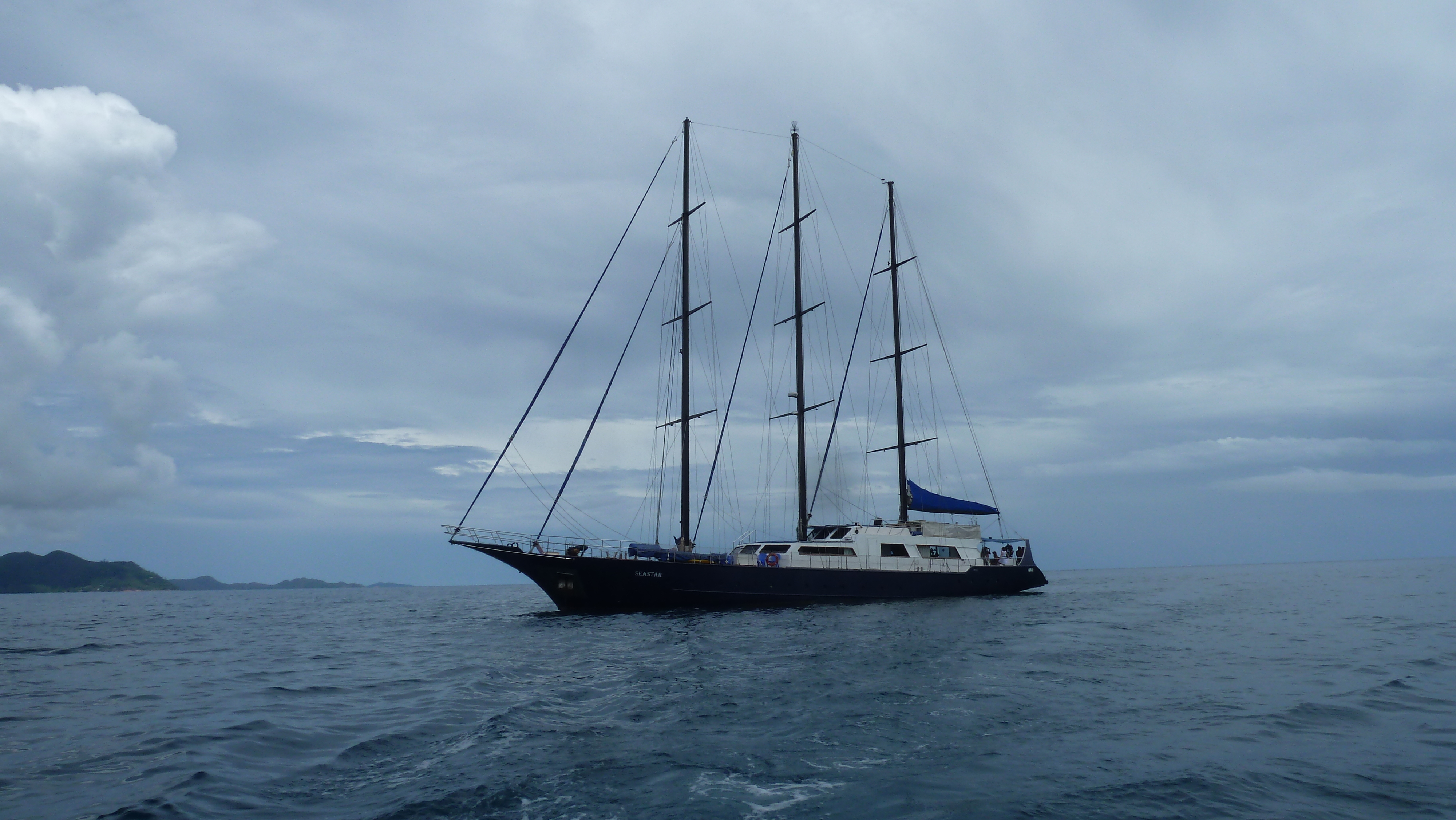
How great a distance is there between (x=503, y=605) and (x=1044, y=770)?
5403 centimetres

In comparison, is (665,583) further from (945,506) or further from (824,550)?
(945,506)

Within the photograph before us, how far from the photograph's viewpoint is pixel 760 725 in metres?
12.4

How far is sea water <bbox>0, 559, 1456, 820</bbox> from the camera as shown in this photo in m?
8.81

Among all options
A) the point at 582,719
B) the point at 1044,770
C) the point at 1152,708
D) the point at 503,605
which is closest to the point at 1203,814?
the point at 1044,770

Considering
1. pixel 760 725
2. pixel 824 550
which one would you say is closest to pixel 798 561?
pixel 824 550

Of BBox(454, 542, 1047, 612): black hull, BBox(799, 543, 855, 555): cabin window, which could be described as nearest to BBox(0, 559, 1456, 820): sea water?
BBox(454, 542, 1047, 612): black hull

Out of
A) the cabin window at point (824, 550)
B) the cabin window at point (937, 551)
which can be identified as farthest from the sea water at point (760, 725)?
the cabin window at point (937, 551)

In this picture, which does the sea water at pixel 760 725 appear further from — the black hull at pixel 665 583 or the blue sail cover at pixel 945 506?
the blue sail cover at pixel 945 506

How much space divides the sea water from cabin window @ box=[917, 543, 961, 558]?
11.3 meters

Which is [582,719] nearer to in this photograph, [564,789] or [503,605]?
[564,789]

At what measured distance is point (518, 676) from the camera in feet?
58.2

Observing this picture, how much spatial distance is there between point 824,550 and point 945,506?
9477mm

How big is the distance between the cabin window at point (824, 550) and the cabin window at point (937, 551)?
16.1 feet

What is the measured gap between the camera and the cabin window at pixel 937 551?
129 feet
